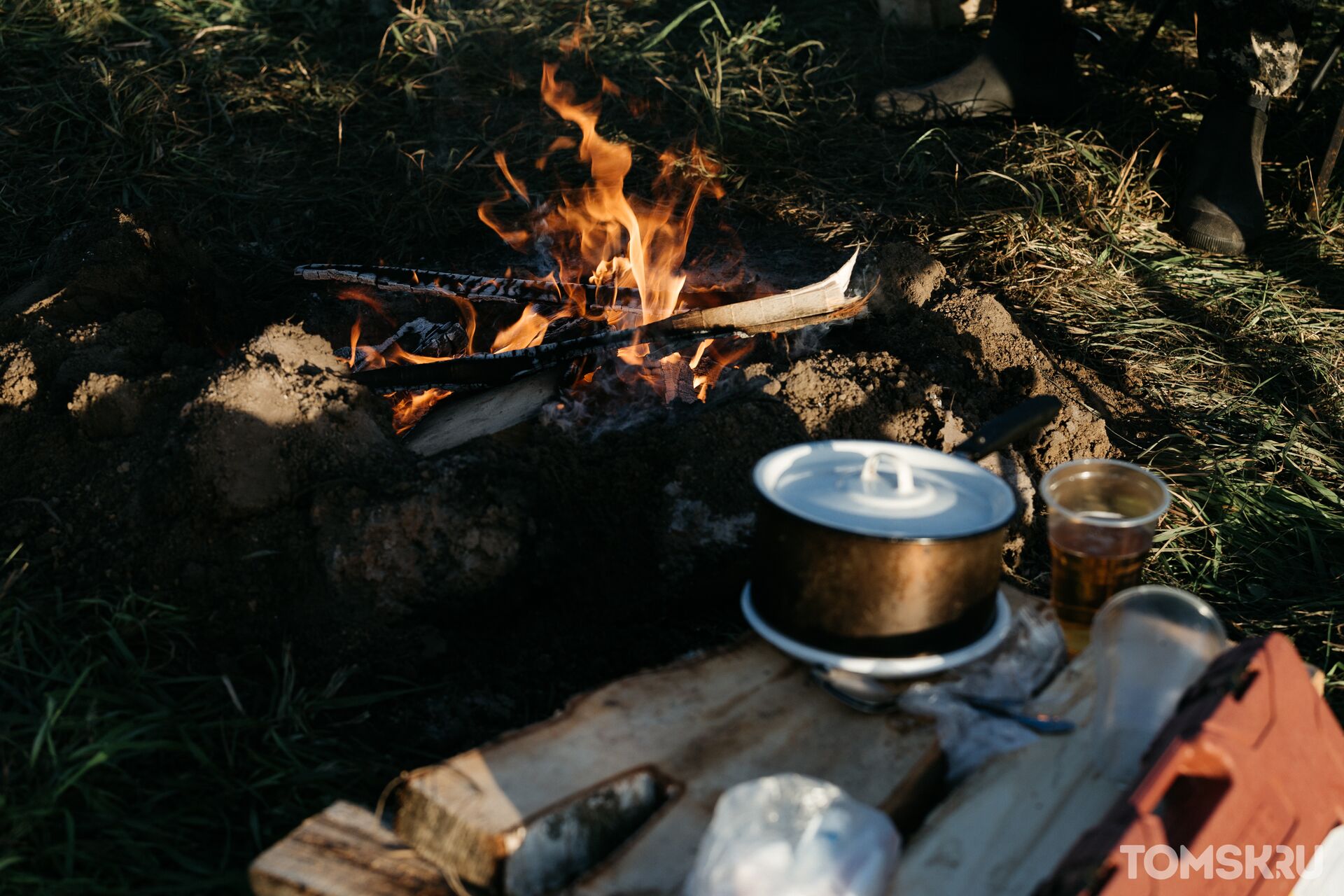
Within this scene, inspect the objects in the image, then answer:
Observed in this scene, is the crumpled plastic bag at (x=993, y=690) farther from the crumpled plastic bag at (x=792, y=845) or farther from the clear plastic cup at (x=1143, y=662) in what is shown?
the crumpled plastic bag at (x=792, y=845)

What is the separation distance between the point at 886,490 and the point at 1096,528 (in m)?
0.47

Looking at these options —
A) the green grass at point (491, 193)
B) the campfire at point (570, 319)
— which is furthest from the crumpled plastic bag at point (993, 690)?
the campfire at point (570, 319)

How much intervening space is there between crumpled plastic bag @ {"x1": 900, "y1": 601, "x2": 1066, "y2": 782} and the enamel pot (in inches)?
2.5

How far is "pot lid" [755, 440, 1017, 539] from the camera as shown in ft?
5.12

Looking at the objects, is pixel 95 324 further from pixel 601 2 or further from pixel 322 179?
pixel 601 2

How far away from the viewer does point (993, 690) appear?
65.1 inches

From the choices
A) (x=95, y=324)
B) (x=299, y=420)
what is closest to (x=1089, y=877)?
(x=299, y=420)

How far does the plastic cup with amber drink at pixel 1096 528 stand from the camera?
72.5 inches

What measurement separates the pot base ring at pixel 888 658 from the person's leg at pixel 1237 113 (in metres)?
2.92

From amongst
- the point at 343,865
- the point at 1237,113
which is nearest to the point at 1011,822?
the point at 343,865

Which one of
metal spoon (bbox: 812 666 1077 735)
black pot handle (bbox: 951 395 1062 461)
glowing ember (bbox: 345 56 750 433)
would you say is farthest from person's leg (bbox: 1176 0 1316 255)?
metal spoon (bbox: 812 666 1077 735)

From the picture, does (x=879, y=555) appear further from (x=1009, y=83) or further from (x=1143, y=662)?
(x=1009, y=83)

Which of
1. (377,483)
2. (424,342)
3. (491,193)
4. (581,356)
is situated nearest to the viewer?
(377,483)

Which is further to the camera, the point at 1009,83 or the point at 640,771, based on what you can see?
the point at 1009,83
